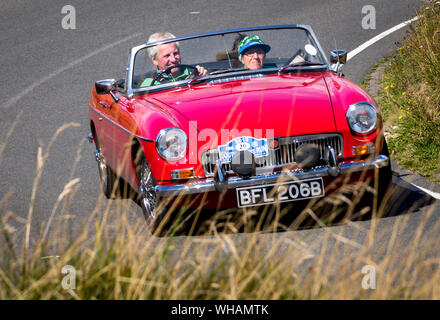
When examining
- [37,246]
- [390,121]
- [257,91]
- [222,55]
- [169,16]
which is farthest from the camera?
[169,16]

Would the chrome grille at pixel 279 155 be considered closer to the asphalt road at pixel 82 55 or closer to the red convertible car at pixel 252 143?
the red convertible car at pixel 252 143

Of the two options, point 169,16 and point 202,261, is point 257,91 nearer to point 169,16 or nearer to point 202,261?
point 202,261

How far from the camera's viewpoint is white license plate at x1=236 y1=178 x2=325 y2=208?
6.05 m

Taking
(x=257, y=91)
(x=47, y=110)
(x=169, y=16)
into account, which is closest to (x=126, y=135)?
(x=257, y=91)

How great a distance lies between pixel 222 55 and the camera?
25.9ft

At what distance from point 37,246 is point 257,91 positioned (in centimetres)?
287

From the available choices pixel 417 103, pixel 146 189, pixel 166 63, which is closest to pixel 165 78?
pixel 166 63

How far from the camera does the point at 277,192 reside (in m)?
6.05

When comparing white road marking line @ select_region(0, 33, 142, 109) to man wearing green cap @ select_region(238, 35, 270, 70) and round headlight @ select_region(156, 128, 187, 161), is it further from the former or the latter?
round headlight @ select_region(156, 128, 187, 161)

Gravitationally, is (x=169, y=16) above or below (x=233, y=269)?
above

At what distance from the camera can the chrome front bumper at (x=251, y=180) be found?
605cm

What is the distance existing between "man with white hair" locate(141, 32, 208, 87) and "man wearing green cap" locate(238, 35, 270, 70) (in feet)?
1.32

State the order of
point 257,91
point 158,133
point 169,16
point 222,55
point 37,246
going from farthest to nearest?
point 169,16 → point 222,55 → point 257,91 → point 158,133 → point 37,246

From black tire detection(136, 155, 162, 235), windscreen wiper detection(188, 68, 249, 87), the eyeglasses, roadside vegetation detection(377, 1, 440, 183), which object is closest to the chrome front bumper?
black tire detection(136, 155, 162, 235)
